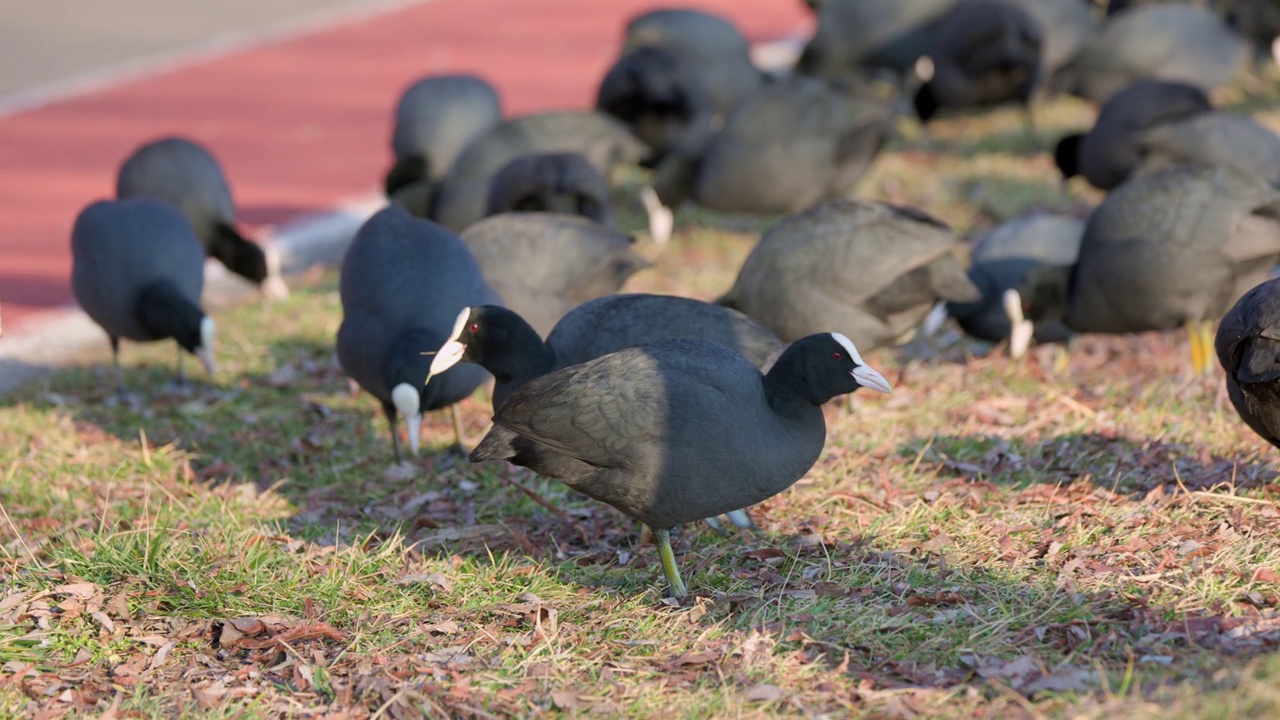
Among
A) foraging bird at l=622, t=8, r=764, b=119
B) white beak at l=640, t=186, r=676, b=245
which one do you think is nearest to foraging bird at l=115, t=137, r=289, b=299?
white beak at l=640, t=186, r=676, b=245

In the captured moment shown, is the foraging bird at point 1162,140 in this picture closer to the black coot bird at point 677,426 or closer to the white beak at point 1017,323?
the white beak at point 1017,323

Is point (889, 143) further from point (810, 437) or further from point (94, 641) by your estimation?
point (94, 641)

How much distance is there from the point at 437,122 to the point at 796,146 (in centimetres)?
249

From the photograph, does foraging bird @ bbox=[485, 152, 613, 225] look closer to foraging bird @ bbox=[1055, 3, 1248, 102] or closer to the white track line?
foraging bird @ bbox=[1055, 3, 1248, 102]

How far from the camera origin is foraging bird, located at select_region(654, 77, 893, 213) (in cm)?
788

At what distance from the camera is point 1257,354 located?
156 inches

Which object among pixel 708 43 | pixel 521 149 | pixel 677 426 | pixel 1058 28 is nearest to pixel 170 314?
pixel 521 149

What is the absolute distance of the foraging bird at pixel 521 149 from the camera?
302 inches

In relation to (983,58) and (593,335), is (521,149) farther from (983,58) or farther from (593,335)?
(983,58)

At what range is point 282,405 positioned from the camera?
245 inches

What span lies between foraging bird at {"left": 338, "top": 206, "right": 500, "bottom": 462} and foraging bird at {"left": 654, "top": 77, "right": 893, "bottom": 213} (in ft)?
9.11

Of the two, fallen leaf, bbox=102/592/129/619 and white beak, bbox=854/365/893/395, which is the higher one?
white beak, bbox=854/365/893/395

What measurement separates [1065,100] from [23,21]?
1097cm

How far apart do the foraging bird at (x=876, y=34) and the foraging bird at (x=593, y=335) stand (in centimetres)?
673
